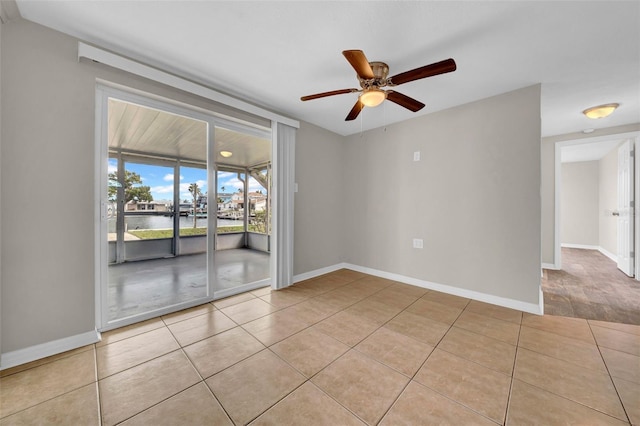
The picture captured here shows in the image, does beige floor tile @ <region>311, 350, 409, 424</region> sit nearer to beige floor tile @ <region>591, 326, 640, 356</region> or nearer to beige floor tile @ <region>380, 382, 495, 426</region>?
beige floor tile @ <region>380, 382, 495, 426</region>

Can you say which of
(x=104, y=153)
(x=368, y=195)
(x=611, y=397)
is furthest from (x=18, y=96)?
(x=611, y=397)

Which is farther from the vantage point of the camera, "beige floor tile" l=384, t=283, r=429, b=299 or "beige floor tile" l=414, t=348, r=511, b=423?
"beige floor tile" l=384, t=283, r=429, b=299

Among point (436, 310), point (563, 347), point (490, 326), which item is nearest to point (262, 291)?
point (436, 310)

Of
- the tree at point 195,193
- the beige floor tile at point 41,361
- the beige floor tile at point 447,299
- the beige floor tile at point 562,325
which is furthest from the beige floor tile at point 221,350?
the beige floor tile at point 562,325

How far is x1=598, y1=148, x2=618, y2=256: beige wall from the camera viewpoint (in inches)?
192

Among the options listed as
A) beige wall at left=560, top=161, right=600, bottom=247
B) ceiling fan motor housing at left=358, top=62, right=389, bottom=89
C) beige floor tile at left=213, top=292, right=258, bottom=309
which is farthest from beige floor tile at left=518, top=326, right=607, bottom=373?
beige wall at left=560, top=161, right=600, bottom=247

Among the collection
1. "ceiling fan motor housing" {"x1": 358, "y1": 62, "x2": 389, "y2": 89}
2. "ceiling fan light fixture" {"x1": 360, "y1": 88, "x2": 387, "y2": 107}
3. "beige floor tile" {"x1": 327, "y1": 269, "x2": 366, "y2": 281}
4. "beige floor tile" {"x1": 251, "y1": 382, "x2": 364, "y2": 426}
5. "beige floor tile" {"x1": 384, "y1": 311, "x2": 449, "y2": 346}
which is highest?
"ceiling fan motor housing" {"x1": 358, "y1": 62, "x2": 389, "y2": 89}

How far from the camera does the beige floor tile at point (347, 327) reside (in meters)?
2.12

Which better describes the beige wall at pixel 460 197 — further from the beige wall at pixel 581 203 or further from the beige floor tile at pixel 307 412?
the beige wall at pixel 581 203

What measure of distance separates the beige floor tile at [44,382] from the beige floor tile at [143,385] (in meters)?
0.20

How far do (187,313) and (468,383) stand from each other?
8.74 ft

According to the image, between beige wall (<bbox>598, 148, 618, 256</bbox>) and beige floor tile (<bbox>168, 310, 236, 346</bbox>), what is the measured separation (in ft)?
24.2

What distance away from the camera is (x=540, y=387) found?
153cm

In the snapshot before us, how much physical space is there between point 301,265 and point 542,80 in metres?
3.75
